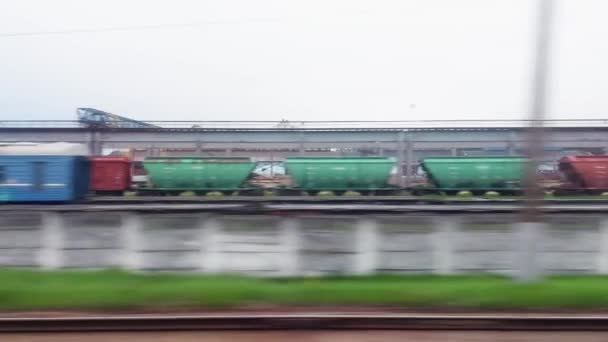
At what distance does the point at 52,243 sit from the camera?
11688mm

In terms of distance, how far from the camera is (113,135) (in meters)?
42.1

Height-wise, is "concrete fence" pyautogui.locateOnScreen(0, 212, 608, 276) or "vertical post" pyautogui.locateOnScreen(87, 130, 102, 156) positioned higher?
"vertical post" pyautogui.locateOnScreen(87, 130, 102, 156)

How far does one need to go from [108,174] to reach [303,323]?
92.1 feet

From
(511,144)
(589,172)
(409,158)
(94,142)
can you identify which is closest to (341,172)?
(409,158)

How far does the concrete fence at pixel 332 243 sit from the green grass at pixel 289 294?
93 centimetres

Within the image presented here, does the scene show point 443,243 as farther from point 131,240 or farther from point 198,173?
point 198,173

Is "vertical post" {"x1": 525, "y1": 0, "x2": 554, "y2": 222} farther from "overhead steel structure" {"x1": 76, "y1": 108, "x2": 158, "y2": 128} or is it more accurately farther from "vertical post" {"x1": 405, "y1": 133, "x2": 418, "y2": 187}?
"overhead steel structure" {"x1": 76, "y1": 108, "x2": 158, "y2": 128}

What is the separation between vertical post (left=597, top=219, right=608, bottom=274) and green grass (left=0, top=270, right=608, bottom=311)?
1.21 m

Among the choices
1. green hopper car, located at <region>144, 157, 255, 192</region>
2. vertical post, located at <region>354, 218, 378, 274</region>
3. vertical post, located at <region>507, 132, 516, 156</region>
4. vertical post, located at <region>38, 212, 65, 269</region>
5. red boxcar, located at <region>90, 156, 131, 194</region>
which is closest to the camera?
vertical post, located at <region>354, 218, 378, 274</region>

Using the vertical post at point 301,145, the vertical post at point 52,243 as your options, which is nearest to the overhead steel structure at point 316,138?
the vertical post at point 301,145

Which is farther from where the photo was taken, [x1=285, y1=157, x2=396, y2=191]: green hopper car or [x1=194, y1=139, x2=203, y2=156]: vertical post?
[x1=194, y1=139, x2=203, y2=156]: vertical post

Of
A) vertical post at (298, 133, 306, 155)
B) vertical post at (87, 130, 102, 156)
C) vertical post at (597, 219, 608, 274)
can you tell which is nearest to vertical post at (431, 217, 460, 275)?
vertical post at (597, 219, 608, 274)

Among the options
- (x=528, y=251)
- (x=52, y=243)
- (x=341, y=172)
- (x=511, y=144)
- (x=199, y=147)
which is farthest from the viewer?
(x=199, y=147)

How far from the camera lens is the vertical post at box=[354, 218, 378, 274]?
11344 mm
